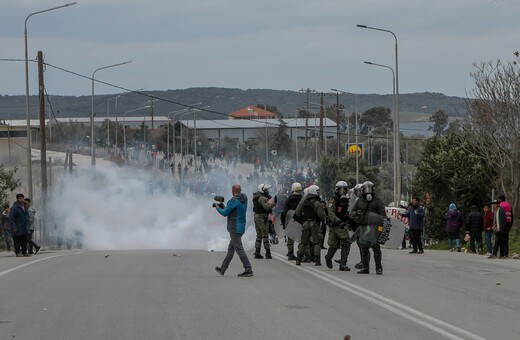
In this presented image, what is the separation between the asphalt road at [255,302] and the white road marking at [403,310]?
1 centimetres

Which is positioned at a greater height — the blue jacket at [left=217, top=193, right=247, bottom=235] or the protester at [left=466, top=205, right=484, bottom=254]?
the blue jacket at [left=217, top=193, right=247, bottom=235]

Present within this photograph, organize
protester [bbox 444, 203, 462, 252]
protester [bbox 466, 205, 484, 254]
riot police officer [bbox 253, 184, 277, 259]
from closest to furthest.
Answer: riot police officer [bbox 253, 184, 277, 259]
protester [bbox 466, 205, 484, 254]
protester [bbox 444, 203, 462, 252]

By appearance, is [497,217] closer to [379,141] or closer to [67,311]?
[67,311]

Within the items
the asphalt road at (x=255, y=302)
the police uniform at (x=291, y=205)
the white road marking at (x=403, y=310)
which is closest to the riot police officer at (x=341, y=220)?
the asphalt road at (x=255, y=302)

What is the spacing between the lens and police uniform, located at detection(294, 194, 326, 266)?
21.9 metres

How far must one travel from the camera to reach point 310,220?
870 inches

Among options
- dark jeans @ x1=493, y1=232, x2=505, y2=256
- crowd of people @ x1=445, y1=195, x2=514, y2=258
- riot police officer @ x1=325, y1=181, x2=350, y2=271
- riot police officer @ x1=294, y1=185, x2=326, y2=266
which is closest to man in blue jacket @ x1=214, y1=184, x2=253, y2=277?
riot police officer @ x1=325, y1=181, x2=350, y2=271

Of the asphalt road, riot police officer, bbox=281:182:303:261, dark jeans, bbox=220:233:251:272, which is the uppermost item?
riot police officer, bbox=281:182:303:261

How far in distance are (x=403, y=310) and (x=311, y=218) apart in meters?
A: 8.42

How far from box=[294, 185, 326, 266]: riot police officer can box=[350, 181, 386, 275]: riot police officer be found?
187cm

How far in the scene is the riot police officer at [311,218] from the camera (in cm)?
2184

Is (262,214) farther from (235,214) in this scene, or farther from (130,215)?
(130,215)

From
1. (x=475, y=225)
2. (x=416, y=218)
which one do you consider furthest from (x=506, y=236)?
(x=416, y=218)

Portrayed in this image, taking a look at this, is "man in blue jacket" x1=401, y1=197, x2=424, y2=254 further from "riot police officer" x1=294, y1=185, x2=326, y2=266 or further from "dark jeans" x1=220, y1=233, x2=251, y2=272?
"dark jeans" x1=220, y1=233, x2=251, y2=272
